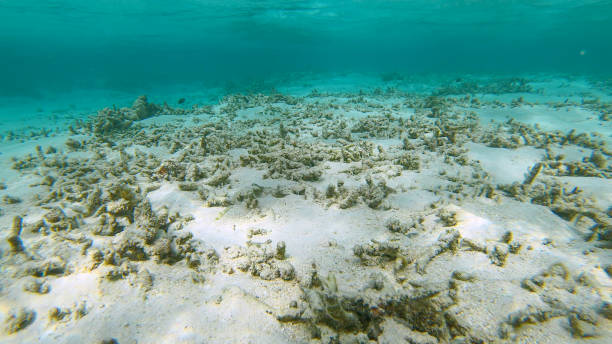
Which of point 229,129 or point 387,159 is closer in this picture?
point 387,159

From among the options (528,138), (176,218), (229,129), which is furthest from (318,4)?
(176,218)

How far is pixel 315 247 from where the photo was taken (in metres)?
3.43

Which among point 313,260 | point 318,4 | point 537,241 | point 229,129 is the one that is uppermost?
point 318,4

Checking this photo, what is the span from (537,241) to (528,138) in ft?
17.7

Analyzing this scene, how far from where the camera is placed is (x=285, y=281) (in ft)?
9.62

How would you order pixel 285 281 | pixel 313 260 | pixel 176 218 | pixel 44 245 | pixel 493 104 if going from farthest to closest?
1. pixel 493 104
2. pixel 176 218
3. pixel 44 245
4. pixel 313 260
5. pixel 285 281

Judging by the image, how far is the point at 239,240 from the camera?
3.65 m

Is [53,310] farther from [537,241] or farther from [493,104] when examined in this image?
[493,104]

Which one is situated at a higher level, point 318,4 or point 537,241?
point 318,4

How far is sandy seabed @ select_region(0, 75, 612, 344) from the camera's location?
93.4 inches

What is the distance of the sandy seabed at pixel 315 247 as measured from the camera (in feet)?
7.79

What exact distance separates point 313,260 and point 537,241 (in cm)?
292

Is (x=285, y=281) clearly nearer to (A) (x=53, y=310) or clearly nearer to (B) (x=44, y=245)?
(A) (x=53, y=310)

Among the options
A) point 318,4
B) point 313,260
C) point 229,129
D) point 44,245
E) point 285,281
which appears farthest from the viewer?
point 318,4
